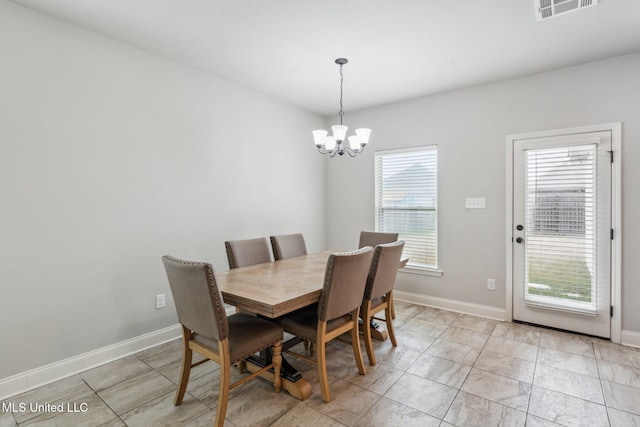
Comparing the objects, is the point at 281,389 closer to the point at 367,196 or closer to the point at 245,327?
the point at 245,327

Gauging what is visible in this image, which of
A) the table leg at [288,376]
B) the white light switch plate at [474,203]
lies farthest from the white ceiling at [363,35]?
the table leg at [288,376]

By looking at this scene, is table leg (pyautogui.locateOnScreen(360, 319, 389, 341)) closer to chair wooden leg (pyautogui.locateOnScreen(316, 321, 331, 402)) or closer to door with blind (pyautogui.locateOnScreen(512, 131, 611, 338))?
chair wooden leg (pyautogui.locateOnScreen(316, 321, 331, 402))

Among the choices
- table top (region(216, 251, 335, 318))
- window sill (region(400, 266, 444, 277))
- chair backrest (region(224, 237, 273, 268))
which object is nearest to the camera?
table top (region(216, 251, 335, 318))

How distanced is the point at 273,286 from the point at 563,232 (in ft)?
9.74

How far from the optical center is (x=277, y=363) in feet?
6.98

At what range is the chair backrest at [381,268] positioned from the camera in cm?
248

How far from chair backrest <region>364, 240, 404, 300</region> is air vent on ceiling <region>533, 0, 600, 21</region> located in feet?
6.33

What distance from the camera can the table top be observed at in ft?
6.03

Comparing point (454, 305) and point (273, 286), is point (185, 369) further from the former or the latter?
point (454, 305)

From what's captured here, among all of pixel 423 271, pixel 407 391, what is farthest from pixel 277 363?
pixel 423 271

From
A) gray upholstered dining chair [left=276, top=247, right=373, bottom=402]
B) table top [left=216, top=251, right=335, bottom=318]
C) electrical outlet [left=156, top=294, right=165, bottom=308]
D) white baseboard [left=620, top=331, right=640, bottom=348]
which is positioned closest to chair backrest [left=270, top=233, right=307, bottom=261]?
table top [left=216, top=251, right=335, bottom=318]

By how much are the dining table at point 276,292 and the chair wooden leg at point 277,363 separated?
0.15 ft

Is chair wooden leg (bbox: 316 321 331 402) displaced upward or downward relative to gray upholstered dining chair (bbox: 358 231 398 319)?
downward

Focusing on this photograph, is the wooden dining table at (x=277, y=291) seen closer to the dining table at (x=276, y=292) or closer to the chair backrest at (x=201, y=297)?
the dining table at (x=276, y=292)
